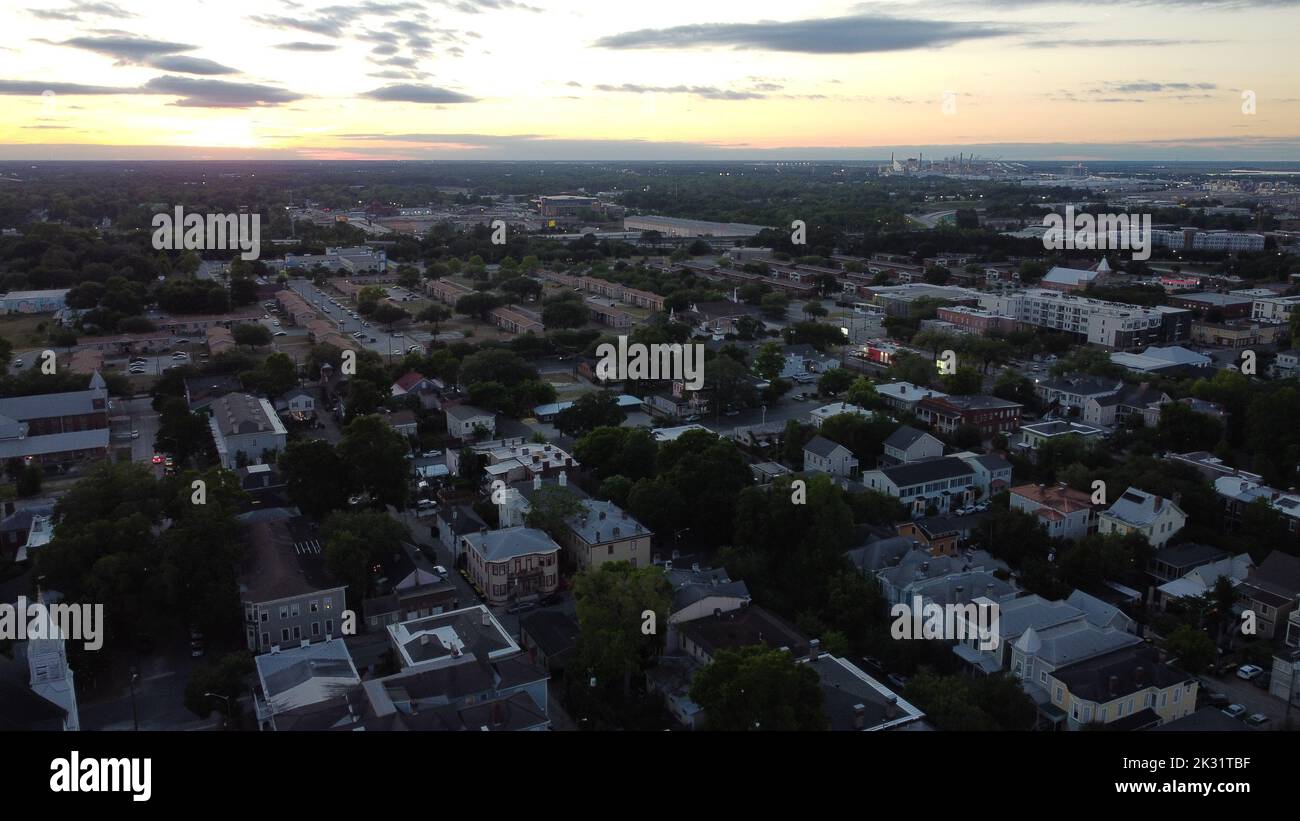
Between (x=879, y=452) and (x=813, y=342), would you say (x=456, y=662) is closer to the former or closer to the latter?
(x=879, y=452)

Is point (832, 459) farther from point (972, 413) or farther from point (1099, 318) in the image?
point (1099, 318)

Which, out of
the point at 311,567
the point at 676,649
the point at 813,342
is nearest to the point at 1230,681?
the point at 676,649

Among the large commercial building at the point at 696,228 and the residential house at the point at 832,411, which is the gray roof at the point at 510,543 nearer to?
the residential house at the point at 832,411

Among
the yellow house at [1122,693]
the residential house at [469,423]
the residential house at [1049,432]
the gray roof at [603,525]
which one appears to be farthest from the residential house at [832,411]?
the yellow house at [1122,693]

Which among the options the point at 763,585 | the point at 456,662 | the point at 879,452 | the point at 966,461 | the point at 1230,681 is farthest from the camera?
the point at 879,452

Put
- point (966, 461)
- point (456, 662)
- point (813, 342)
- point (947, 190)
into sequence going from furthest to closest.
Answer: point (947, 190) < point (813, 342) < point (966, 461) < point (456, 662)

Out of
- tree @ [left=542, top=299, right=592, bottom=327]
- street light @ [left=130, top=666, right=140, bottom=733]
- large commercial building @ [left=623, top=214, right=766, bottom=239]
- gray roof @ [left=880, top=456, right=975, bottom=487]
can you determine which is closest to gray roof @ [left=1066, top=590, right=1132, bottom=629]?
gray roof @ [left=880, top=456, right=975, bottom=487]

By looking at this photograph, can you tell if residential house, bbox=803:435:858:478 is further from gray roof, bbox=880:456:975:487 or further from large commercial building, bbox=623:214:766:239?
large commercial building, bbox=623:214:766:239
